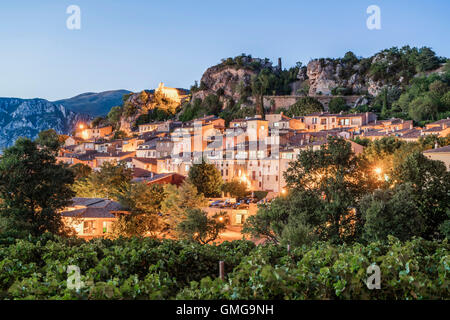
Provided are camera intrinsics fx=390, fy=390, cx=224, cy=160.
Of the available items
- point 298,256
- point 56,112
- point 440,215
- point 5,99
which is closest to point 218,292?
point 298,256

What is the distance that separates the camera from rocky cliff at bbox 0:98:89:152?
6668 inches

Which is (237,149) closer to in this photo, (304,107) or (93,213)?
(93,213)

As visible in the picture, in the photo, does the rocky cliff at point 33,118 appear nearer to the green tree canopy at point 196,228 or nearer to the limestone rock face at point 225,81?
the limestone rock face at point 225,81

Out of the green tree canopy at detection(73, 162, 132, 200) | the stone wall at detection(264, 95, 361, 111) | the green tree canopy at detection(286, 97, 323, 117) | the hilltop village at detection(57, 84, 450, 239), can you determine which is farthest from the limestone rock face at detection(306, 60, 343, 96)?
the green tree canopy at detection(73, 162, 132, 200)

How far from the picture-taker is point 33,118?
585ft

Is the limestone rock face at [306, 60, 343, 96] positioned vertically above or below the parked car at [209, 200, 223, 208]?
above

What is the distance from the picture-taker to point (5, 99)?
632 feet

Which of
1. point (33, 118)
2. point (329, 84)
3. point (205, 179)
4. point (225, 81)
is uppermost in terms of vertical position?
point (225, 81)

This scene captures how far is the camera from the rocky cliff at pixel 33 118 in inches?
6668

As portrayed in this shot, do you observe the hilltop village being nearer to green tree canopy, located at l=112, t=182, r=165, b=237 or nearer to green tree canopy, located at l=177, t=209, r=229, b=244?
green tree canopy, located at l=112, t=182, r=165, b=237

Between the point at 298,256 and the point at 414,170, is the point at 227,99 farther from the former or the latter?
the point at 298,256

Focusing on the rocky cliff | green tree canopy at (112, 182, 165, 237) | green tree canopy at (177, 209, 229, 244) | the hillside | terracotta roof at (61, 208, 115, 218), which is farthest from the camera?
the rocky cliff

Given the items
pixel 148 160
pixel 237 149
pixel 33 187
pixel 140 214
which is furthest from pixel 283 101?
pixel 33 187
